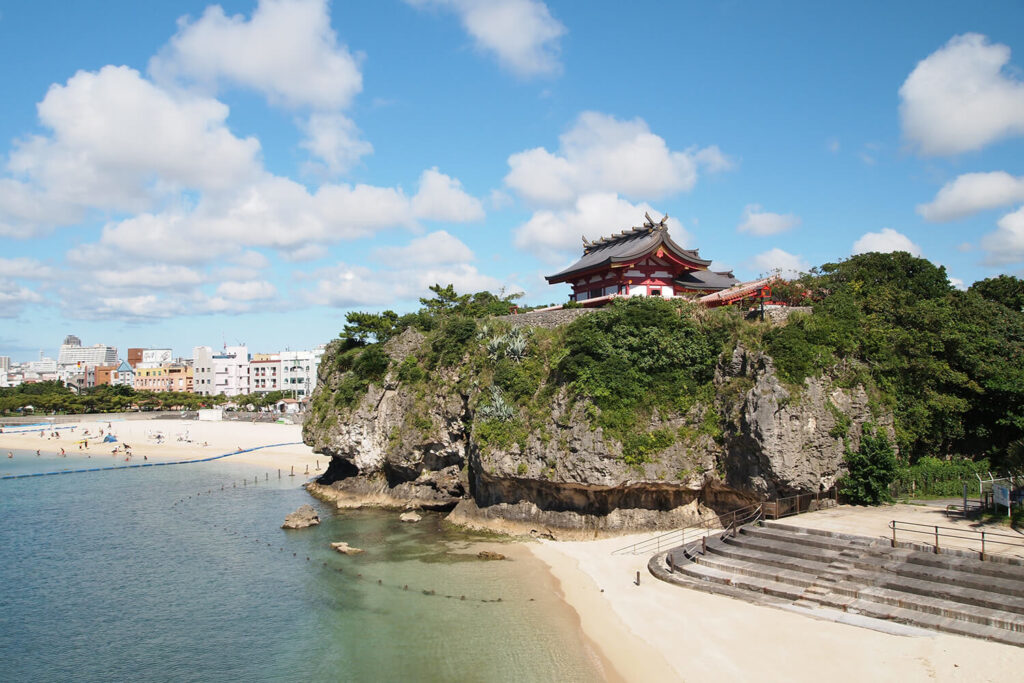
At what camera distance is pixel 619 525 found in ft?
97.2

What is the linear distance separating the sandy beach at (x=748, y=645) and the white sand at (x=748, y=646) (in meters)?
0.02

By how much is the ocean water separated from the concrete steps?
6.15 metres

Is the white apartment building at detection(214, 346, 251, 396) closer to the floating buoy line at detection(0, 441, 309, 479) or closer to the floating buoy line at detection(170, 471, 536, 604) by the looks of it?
the floating buoy line at detection(0, 441, 309, 479)

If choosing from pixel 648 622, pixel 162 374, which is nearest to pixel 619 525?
pixel 648 622

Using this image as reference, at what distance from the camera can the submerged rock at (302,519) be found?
34.9 m

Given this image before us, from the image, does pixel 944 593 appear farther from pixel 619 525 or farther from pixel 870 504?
pixel 619 525

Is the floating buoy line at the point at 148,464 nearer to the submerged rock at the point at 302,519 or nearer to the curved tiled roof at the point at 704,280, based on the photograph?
the submerged rock at the point at 302,519

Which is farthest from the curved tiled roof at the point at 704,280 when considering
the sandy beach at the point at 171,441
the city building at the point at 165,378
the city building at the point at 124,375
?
the city building at the point at 124,375

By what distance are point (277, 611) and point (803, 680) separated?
17194 mm

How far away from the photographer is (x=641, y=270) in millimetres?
39312

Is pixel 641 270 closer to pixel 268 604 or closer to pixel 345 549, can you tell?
pixel 345 549

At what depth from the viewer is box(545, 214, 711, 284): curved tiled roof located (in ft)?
124

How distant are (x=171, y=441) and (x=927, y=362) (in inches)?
3205

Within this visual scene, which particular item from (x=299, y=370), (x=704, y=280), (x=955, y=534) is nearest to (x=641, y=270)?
(x=704, y=280)
